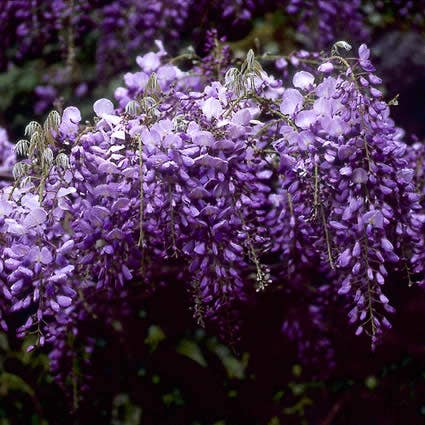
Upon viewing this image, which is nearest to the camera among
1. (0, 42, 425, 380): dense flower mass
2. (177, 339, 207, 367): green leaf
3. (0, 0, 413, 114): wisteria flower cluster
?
(0, 42, 425, 380): dense flower mass

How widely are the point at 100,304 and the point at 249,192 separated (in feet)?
3.20

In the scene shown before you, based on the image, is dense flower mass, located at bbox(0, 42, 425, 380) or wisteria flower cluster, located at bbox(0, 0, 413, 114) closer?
dense flower mass, located at bbox(0, 42, 425, 380)

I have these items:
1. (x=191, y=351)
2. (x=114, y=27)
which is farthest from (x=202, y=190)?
(x=114, y=27)

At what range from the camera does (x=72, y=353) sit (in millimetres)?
2227

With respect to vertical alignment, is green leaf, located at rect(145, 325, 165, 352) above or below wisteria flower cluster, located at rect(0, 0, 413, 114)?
below

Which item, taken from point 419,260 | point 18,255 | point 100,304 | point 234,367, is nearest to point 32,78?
point 100,304

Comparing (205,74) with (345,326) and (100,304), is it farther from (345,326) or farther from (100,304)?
(345,326)

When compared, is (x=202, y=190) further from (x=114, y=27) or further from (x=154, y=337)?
(x=114, y=27)

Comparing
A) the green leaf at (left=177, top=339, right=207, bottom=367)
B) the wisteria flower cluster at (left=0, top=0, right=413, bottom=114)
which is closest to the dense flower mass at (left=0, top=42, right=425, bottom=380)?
the green leaf at (left=177, top=339, right=207, bottom=367)

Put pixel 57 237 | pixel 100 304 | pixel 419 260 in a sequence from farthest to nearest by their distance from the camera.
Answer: pixel 100 304, pixel 419 260, pixel 57 237

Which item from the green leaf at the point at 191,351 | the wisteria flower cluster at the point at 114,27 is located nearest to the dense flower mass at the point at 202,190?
the green leaf at the point at 191,351

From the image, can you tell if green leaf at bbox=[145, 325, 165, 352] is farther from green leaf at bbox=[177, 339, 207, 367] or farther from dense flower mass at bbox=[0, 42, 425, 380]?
dense flower mass at bbox=[0, 42, 425, 380]

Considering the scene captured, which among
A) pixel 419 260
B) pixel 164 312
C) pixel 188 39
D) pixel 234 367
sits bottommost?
pixel 234 367

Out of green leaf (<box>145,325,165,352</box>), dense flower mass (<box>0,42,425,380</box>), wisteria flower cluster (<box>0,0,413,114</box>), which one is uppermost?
dense flower mass (<box>0,42,425,380</box>)
